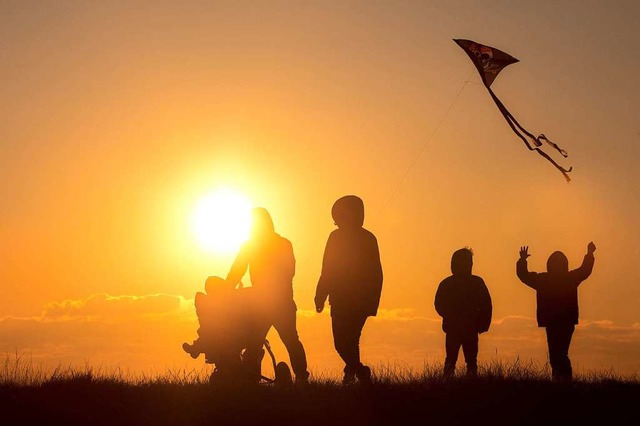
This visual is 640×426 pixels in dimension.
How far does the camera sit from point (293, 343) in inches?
603

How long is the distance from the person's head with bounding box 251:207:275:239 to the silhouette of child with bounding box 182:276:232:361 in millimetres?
1259

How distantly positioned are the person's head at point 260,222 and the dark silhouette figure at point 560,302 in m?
5.08

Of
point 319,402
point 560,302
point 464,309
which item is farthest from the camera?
point 560,302

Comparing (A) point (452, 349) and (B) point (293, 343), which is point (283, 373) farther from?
(A) point (452, 349)

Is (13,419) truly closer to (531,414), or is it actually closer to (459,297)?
(531,414)

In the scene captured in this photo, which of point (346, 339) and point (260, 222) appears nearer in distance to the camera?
point (260, 222)

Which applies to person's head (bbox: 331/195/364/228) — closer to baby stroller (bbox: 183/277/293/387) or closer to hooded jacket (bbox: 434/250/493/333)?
baby stroller (bbox: 183/277/293/387)

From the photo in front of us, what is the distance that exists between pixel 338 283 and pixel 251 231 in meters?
1.51

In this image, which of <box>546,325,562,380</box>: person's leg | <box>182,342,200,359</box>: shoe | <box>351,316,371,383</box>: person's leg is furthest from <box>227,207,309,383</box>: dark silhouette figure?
<box>546,325,562,380</box>: person's leg

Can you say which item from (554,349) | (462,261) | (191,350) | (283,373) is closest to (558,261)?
(554,349)

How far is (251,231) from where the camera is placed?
49.9ft

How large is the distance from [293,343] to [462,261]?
321 cm

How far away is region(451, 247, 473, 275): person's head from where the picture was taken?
16.7 m

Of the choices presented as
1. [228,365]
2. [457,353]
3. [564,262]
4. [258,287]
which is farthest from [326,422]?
[564,262]
